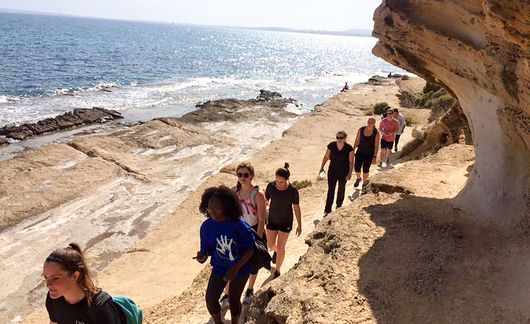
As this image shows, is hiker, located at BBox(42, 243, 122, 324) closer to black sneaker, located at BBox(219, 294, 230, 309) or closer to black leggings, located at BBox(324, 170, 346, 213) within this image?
black sneaker, located at BBox(219, 294, 230, 309)

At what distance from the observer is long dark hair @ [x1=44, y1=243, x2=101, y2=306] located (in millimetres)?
3091

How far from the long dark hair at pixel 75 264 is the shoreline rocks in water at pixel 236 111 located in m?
24.4

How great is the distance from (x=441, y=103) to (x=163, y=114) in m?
19.2

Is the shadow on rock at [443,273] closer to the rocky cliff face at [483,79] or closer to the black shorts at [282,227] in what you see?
the rocky cliff face at [483,79]

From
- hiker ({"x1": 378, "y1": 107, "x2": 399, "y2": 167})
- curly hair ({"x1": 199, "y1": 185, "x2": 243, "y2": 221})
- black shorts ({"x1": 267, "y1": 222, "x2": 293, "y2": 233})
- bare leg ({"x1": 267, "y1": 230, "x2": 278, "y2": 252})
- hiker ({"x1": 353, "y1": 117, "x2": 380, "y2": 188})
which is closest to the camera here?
curly hair ({"x1": 199, "y1": 185, "x2": 243, "y2": 221})

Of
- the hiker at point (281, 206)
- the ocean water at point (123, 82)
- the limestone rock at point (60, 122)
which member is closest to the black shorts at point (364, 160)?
the hiker at point (281, 206)

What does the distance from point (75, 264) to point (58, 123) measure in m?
25.0

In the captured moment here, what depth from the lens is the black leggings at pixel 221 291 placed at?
497 cm

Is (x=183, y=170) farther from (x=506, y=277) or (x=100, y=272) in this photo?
(x=506, y=277)

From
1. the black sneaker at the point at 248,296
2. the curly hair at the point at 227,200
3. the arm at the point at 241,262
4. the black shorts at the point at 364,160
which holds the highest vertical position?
the curly hair at the point at 227,200

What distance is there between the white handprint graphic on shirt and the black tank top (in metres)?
5.66

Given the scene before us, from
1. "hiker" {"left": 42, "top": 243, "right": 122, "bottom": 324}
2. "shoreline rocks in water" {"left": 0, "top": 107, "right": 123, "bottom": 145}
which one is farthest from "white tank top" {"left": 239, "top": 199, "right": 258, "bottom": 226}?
"shoreline rocks in water" {"left": 0, "top": 107, "right": 123, "bottom": 145}

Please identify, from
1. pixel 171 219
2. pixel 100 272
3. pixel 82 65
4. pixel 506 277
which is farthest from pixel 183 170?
pixel 82 65

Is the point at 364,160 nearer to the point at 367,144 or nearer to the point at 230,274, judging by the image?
the point at 367,144
